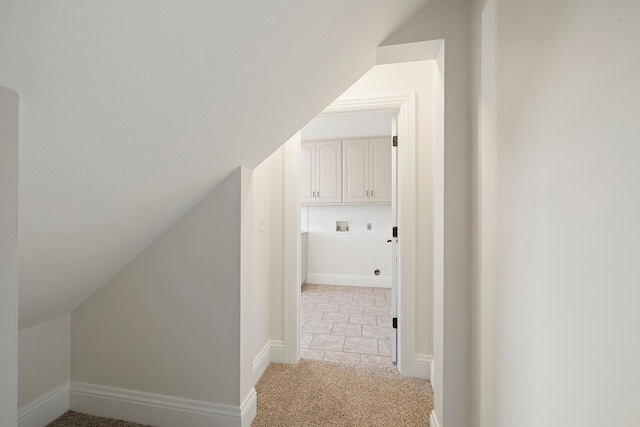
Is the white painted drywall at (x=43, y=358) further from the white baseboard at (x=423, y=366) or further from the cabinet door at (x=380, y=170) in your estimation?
the cabinet door at (x=380, y=170)

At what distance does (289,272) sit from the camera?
2.19 m

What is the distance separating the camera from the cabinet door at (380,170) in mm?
4305

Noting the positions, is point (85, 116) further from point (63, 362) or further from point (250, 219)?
point (63, 362)

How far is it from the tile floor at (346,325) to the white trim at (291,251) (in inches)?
10.2

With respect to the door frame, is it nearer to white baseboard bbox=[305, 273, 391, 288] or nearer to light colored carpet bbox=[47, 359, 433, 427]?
light colored carpet bbox=[47, 359, 433, 427]

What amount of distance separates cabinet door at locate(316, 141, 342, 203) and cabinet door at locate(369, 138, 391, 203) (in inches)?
20.4

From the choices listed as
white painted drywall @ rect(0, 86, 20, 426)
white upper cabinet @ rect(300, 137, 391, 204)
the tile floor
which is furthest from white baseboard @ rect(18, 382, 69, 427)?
white upper cabinet @ rect(300, 137, 391, 204)

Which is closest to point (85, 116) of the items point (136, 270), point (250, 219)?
point (250, 219)

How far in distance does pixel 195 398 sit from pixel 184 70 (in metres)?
1.58

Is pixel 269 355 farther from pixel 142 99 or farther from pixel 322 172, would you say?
pixel 322 172

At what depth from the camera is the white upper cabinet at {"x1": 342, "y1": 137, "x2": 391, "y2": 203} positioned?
4.32 metres

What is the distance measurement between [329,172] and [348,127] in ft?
2.80

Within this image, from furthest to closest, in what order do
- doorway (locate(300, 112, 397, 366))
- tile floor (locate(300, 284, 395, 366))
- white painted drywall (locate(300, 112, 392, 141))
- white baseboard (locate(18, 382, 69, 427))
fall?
doorway (locate(300, 112, 397, 366)) < white painted drywall (locate(300, 112, 392, 141)) < tile floor (locate(300, 284, 395, 366)) < white baseboard (locate(18, 382, 69, 427))

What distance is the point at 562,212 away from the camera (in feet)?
2.15
